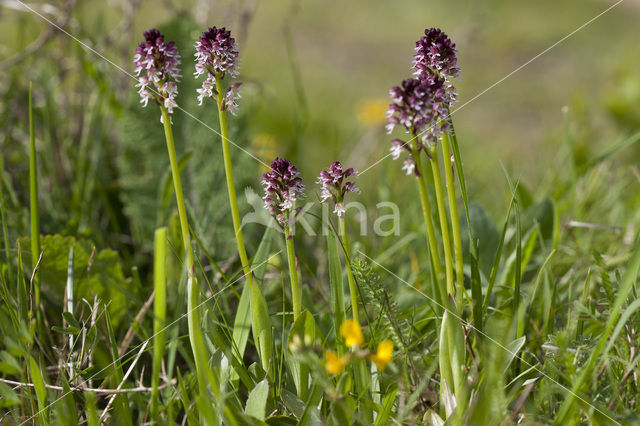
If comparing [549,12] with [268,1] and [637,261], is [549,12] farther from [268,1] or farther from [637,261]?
[637,261]

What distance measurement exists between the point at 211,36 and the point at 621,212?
2074 mm

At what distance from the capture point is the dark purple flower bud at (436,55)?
122 centimetres

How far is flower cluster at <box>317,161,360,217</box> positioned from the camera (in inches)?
47.4

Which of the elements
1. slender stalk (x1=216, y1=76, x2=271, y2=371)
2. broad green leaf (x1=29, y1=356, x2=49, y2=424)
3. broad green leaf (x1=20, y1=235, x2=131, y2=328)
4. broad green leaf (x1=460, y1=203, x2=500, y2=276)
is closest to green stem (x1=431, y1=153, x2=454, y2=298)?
slender stalk (x1=216, y1=76, x2=271, y2=371)

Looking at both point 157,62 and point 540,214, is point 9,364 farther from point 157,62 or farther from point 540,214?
point 540,214

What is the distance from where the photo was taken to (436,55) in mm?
1212

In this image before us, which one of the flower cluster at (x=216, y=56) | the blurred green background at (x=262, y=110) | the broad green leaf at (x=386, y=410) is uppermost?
the blurred green background at (x=262, y=110)

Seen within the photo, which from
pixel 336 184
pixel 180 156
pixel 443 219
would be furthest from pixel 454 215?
pixel 180 156

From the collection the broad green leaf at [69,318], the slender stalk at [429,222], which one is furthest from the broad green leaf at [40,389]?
the slender stalk at [429,222]

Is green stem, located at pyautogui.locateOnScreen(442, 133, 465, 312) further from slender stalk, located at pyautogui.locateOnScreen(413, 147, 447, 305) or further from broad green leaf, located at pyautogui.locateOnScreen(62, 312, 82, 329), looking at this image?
broad green leaf, located at pyautogui.locateOnScreen(62, 312, 82, 329)

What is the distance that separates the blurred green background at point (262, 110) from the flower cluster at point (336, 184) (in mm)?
322

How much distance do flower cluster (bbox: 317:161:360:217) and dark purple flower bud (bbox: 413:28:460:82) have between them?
0.89 feet

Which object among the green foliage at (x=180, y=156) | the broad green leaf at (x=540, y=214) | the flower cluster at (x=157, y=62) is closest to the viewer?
the flower cluster at (x=157, y=62)

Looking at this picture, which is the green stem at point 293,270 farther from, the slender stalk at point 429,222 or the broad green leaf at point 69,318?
the broad green leaf at point 69,318
